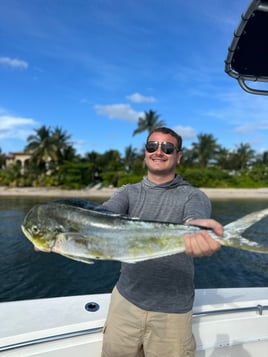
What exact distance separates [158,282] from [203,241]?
66cm

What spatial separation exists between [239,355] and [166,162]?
7.49ft

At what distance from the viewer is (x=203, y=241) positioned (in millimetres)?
1990

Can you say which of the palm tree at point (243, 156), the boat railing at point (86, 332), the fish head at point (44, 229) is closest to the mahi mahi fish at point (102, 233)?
the fish head at point (44, 229)

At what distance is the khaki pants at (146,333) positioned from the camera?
2439 millimetres

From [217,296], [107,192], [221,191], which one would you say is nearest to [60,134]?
[107,192]

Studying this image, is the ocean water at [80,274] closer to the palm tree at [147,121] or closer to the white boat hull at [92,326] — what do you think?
the white boat hull at [92,326]

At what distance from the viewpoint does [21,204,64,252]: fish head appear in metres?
2.00

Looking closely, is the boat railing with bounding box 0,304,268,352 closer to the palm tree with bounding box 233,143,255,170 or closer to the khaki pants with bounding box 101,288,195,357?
the khaki pants with bounding box 101,288,195,357

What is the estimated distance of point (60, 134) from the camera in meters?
58.0

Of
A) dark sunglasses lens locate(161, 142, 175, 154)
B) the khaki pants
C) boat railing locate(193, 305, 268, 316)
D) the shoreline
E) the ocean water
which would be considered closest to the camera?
the khaki pants

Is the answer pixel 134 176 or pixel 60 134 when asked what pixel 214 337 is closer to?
pixel 134 176

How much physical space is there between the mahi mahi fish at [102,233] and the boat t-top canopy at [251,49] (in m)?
1.68

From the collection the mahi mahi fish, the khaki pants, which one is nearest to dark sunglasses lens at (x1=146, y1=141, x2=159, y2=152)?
the mahi mahi fish

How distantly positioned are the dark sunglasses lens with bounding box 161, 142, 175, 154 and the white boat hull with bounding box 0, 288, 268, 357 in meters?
1.80
